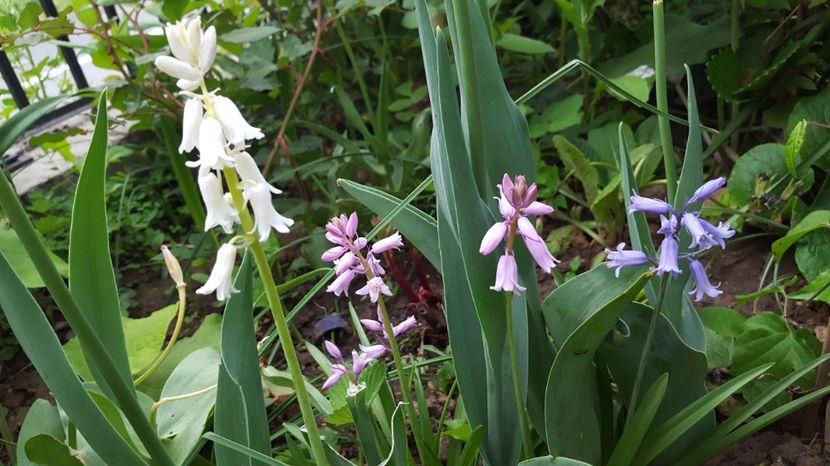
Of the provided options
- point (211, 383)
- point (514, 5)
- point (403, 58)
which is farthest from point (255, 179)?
point (514, 5)

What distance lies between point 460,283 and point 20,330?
0.41m

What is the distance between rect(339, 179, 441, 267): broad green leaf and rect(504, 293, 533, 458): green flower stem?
0.44 feet

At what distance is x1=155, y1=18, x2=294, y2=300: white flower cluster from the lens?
484mm

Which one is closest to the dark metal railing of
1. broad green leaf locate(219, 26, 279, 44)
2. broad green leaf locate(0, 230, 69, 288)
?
broad green leaf locate(219, 26, 279, 44)

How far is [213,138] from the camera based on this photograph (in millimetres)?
484

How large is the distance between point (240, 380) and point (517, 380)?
10.4 inches

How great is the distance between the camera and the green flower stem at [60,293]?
529mm

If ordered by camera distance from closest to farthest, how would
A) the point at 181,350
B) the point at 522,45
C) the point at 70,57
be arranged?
1. the point at 181,350
2. the point at 522,45
3. the point at 70,57

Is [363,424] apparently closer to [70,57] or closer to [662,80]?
[662,80]

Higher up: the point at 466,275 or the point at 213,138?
the point at 213,138

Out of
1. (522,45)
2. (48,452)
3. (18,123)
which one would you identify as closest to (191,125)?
(18,123)

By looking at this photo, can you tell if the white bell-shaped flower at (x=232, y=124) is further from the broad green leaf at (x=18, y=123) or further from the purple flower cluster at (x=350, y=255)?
the broad green leaf at (x=18, y=123)

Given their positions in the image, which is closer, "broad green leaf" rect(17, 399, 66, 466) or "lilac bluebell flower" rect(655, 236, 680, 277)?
"lilac bluebell flower" rect(655, 236, 680, 277)

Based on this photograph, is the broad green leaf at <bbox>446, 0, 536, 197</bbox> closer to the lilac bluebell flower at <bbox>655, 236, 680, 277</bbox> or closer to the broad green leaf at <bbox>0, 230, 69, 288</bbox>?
the lilac bluebell flower at <bbox>655, 236, 680, 277</bbox>
